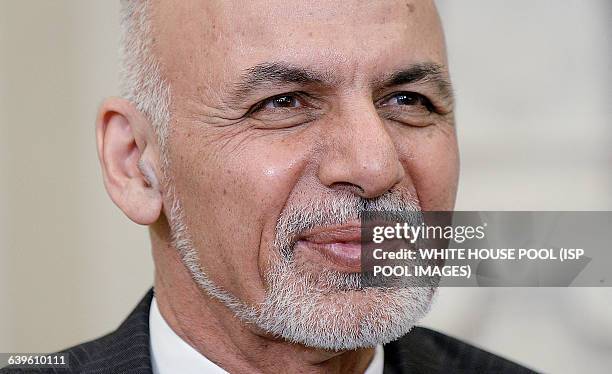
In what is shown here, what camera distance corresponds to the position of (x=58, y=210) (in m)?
2.51

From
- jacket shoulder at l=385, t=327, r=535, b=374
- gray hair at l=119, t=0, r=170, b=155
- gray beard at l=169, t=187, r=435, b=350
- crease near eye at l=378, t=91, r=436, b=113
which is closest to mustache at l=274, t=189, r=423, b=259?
gray beard at l=169, t=187, r=435, b=350

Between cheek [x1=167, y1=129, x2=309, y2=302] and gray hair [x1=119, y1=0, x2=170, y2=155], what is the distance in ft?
0.26

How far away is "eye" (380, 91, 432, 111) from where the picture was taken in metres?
1.37

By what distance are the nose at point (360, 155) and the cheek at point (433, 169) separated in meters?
0.07

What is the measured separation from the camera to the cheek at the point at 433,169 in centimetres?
137

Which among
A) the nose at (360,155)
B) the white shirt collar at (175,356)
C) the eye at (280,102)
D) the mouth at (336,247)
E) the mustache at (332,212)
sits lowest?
the white shirt collar at (175,356)

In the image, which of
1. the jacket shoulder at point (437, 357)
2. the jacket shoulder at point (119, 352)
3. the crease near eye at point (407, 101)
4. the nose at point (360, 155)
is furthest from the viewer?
the jacket shoulder at point (437, 357)

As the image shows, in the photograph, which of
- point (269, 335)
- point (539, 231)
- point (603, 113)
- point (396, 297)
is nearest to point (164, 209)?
point (269, 335)

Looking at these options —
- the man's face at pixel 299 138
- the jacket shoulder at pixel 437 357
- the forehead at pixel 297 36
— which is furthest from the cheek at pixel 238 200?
the jacket shoulder at pixel 437 357

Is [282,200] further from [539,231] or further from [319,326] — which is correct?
[539,231]

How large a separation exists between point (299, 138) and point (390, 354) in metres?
0.46

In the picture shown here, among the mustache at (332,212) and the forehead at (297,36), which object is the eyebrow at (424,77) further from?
the mustache at (332,212)

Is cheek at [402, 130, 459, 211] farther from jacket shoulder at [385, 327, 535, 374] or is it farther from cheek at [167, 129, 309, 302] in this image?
jacket shoulder at [385, 327, 535, 374]

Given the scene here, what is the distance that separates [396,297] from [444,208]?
0.16 metres
